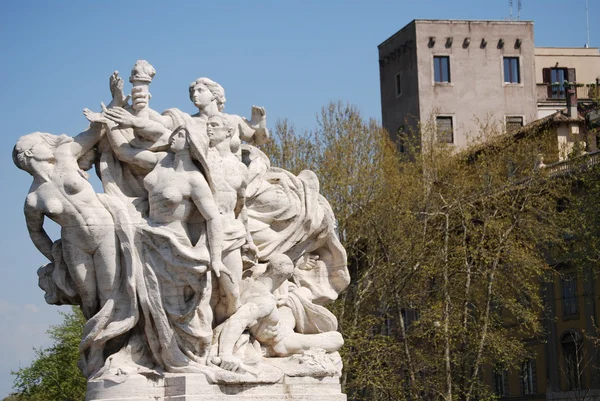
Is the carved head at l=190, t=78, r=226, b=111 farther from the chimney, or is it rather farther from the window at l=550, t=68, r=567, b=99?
the window at l=550, t=68, r=567, b=99

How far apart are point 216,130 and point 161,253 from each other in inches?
54.7

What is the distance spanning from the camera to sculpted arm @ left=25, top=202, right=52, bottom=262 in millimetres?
11930

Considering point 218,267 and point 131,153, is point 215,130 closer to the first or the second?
point 131,153

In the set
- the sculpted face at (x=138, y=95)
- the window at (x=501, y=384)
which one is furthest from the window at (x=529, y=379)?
the sculpted face at (x=138, y=95)

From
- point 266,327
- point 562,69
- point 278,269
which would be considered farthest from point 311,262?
point 562,69

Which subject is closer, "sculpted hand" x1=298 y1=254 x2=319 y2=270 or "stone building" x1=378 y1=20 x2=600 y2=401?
"sculpted hand" x1=298 y1=254 x2=319 y2=270

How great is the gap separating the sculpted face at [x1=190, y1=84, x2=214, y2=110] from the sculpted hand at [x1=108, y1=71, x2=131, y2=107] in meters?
0.73

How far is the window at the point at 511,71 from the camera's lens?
1911 inches

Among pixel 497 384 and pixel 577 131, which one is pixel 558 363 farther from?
pixel 577 131

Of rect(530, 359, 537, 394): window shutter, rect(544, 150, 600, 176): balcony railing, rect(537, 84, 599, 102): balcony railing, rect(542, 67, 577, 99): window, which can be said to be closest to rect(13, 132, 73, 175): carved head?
rect(544, 150, 600, 176): balcony railing

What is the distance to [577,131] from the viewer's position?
4144 centimetres

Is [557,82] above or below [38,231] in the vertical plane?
above

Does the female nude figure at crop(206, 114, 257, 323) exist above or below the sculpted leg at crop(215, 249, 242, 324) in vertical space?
above

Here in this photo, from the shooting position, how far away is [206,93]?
1278cm
